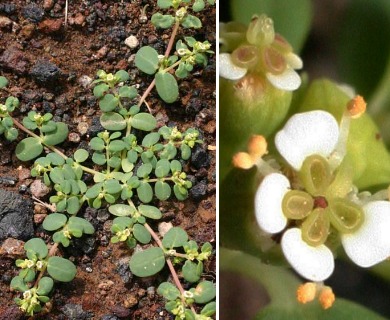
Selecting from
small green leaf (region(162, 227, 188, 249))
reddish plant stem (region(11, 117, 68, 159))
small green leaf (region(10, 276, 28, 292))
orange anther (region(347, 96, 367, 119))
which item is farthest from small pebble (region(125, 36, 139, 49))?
orange anther (region(347, 96, 367, 119))

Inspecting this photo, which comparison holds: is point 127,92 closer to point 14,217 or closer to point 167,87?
point 167,87

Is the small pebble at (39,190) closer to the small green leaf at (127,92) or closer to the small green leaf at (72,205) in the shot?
the small green leaf at (72,205)

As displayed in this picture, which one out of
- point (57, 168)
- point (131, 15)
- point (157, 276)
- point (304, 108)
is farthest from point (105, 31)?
point (304, 108)

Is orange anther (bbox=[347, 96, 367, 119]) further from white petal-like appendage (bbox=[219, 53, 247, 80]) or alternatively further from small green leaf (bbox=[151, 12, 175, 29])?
small green leaf (bbox=[151, 12, 175, 29])

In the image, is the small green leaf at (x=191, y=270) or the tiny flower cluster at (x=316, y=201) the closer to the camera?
the tiny flower cluster at (x=316, y=201)

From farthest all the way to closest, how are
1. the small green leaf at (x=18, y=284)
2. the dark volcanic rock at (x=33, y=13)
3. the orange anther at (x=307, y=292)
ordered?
the dark volcanic rock at (x=33, y=13) < the small green leaf at (x=18, y=284) < the orange anther at (x=307, y=292)

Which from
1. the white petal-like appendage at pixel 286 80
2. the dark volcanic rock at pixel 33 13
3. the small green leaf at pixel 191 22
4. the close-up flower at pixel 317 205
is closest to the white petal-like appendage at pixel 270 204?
the close-up flower at pixel 317 205

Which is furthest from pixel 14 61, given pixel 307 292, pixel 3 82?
pixel 307 292
